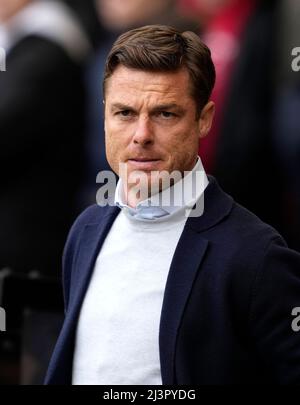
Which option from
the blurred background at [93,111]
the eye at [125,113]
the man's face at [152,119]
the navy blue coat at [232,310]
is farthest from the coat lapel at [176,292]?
the blurred background at [93,111]

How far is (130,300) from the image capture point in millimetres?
2248

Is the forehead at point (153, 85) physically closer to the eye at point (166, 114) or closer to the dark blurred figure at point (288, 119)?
the eye at point (166, 114)

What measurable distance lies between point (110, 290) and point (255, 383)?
0.33 meters

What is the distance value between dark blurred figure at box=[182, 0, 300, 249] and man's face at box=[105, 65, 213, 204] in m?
1.87

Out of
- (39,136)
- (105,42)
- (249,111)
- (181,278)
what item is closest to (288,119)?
(249,111)

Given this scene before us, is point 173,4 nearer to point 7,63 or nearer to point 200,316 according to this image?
point 7,63

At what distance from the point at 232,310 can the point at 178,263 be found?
0.14 meters

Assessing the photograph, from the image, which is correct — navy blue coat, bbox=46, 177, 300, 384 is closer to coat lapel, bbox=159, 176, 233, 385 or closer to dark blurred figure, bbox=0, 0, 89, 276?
coat lapel, bbox=159, 176, 233, 385

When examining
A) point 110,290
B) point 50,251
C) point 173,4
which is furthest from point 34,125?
point 110,290

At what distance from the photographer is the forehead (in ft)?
7.16

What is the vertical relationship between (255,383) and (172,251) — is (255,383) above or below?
below

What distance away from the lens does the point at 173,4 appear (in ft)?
15.1

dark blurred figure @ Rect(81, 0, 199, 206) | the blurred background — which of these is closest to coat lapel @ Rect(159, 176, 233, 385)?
the blurred background

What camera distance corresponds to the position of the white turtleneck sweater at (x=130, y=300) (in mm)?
2234
